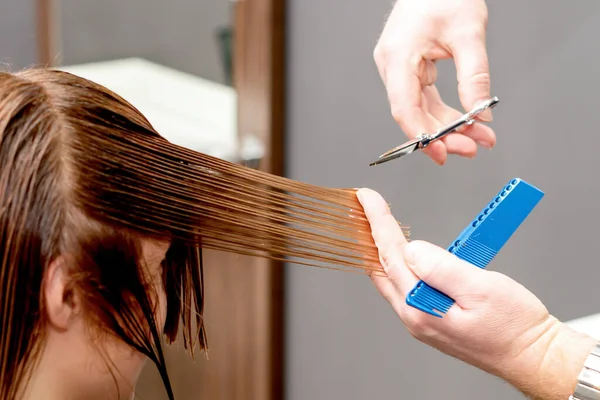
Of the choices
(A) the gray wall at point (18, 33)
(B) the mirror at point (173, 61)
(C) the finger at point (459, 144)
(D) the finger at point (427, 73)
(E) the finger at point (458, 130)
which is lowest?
(C) the finger at point (459, 144)

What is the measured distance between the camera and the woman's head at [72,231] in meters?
0.66

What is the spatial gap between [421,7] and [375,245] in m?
0.35

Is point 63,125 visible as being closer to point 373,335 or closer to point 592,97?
point 592,97

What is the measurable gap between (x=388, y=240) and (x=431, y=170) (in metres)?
0.60

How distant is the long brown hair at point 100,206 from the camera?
26.2 inches

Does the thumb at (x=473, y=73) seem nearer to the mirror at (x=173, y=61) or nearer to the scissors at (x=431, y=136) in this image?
the scissors at (x=431, y=136)

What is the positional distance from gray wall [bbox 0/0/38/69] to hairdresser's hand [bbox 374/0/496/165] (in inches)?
46.6

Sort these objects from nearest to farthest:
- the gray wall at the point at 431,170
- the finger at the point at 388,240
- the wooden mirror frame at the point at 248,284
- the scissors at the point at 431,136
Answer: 1. the finger at the point at 388,240
2. the scissors at the point at 431,136
3. the gray wall at the point at 431,170
4. the wooden mirror frame at the point at 248,284

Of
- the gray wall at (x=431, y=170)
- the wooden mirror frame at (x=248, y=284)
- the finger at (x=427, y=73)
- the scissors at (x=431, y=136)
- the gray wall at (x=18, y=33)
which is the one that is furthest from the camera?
the gray wall at (x=18, y=33)

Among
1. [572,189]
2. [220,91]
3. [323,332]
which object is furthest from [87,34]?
[572,189]

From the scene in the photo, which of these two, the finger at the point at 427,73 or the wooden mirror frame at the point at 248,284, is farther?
the wooden mirror frame at the point at 248,284

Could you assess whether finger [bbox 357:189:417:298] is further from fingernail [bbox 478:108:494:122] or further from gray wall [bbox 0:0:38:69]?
gray wall [bbox 0:0:38:69]

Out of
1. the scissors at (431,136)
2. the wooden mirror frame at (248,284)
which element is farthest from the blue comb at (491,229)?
the wooden mirror frame at (248,284)

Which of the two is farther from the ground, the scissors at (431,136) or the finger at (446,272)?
the scissors at (431,136)
